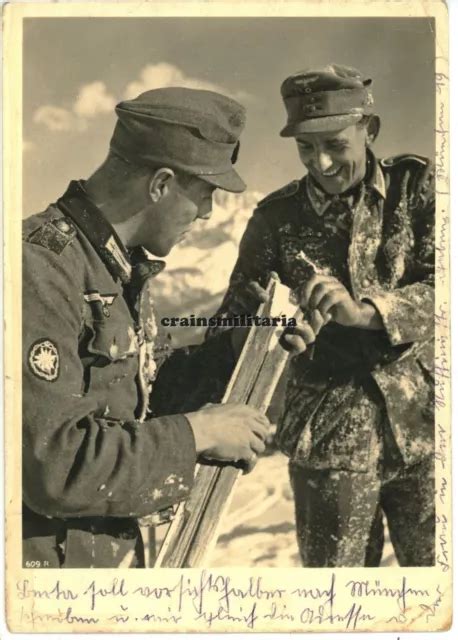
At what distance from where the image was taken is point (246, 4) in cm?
189

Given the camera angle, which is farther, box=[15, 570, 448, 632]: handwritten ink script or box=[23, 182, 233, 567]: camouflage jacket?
box=[15, 570, 448, 632]: handwritten ink script

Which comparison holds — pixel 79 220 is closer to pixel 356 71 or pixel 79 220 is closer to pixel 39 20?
pixel 39 20

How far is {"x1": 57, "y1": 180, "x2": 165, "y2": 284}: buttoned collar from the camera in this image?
1690 mm

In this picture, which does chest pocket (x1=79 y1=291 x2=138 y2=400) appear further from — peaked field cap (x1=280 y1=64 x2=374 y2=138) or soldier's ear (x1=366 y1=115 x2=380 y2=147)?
soldier's ear (x1=366 y1=115 x2=380 y2=147)

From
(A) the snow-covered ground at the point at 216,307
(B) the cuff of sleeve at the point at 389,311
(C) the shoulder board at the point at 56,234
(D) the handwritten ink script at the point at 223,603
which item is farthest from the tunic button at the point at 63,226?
(D) the handwritten ink script at the point at 223,603

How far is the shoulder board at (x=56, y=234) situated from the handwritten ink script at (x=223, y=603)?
0.70 meters

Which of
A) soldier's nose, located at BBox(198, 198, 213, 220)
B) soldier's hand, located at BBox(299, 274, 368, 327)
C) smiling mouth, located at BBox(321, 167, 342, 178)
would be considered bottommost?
soldier's hand, located at BBox(299, 274, 368, 327)

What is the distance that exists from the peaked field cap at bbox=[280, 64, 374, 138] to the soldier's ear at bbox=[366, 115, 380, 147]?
0.05 ft

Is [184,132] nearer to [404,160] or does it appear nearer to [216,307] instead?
[216,307]

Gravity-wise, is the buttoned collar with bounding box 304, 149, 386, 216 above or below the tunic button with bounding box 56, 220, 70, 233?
above

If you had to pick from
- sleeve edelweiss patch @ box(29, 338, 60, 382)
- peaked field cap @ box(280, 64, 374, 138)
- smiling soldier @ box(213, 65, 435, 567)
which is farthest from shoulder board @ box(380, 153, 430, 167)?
sleeve edelweiss patch @ box(29, 338, 60, 382)

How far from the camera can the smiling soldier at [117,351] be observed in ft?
5.44

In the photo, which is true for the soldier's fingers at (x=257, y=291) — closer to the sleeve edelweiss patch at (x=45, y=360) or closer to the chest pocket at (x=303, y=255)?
the chest pocket at (x=303, y=255)

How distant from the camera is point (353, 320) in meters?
1.82
